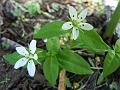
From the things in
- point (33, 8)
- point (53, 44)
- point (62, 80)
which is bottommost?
point (62, 80)

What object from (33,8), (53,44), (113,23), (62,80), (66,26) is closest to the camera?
(66,26)

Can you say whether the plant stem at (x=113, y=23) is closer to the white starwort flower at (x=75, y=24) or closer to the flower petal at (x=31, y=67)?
the white starwort flower at (x=75, y=24)

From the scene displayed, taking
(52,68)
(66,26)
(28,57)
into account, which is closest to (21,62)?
(28,57)

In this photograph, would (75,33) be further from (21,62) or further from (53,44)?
(21,62)

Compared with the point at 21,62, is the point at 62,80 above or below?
below

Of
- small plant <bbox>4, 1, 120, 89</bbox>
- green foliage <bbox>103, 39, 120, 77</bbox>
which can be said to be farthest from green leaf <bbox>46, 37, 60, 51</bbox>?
green foliage <bbox>103, 39, 120, 77</bbox>

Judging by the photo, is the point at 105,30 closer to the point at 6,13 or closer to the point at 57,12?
the point at 57,12

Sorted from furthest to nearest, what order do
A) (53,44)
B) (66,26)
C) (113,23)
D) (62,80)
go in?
(113,23) < (62,80) < (53,44) < (66,26)
